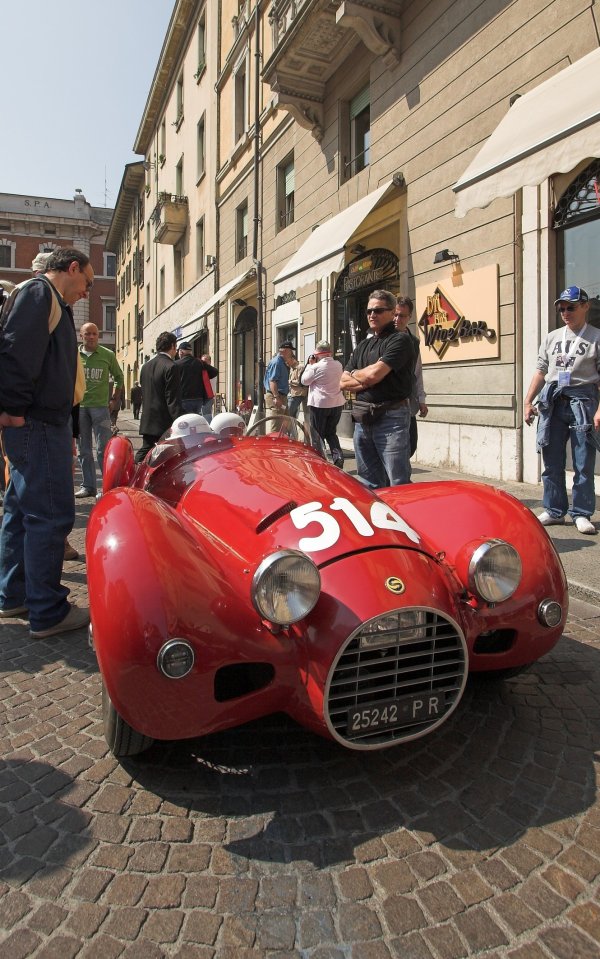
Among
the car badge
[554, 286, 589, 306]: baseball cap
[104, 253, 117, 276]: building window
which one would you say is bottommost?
the car badge

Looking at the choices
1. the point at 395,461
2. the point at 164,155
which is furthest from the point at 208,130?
the point at 395,461

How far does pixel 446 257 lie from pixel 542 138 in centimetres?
267

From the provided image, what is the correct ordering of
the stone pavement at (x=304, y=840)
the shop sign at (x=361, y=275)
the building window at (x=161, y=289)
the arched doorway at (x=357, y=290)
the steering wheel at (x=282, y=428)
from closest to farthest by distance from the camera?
the stone pavement at (x=304, y=840)
the steering wheel at (x=282, y=428)
the arched doorway at (x=357, y=290)
the shop sign at (x=361, y=275)
the building window at (x=161, y=289)

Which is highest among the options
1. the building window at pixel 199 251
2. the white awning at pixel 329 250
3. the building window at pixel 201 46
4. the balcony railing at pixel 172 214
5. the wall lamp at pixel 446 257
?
the building window at pixel 201 46

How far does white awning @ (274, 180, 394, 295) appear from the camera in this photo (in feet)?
27.7

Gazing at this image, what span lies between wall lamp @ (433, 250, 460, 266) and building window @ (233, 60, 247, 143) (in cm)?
1201

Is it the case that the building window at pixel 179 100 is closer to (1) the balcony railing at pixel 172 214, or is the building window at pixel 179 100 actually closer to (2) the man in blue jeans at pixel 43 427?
(1) the balcony railing at pixel 172 214

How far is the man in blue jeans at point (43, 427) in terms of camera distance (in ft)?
9.33

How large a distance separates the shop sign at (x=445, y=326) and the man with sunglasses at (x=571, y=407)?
7.71 feet

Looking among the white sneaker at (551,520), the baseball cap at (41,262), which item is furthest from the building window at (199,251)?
the baseball cap at (41,262)

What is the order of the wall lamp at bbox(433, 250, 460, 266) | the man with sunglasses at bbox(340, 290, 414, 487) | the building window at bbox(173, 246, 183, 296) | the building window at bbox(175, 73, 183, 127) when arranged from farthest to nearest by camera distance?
A: the building window at bbox(173, 246, 183, 296) < the building window at bbox(175, 73, 183, 127) < the wall lamp at bbox(433, 250, 460, 266) < the man with sunglasses at bbox(340, 290, 414, 487)

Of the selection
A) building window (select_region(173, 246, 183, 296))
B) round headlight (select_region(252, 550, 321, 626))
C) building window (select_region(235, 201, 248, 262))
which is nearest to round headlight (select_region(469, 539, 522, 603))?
round headlight (select_region(252, 550, 321, 626))

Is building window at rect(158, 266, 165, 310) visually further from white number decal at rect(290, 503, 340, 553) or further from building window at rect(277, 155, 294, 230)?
white number decal at rect(290, 503, 340, 553)

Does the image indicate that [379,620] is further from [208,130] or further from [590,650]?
[208,130]
